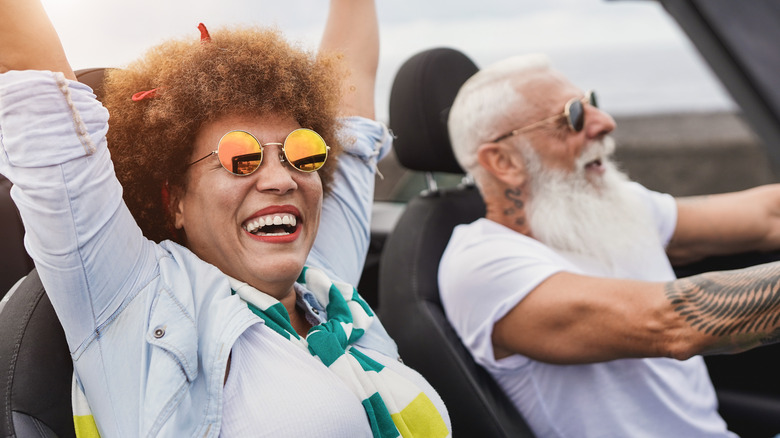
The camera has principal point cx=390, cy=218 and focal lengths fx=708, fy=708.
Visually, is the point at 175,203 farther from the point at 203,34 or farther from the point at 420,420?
the point at 420,420

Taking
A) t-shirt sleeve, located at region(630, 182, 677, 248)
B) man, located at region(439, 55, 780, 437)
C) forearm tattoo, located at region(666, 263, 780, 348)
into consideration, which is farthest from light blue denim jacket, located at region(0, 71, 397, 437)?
t-shirt sleeve, located at region(630, 182, 677, 248)

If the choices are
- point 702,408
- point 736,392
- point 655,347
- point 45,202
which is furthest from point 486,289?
point 45,202

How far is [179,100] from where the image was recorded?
133 centimetres

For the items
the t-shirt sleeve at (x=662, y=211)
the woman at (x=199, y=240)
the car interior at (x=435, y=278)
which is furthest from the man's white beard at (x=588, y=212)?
the woman at (x=199, y=240)

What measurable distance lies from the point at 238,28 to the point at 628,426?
1.42 meters

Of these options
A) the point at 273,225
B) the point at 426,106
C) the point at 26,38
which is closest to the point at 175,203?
the point at 273,225

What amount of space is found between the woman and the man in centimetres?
52

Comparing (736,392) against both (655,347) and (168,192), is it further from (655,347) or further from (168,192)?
(168,192)

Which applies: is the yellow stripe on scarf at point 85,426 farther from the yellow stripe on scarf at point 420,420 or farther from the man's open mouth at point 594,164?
the man's open mouth at point 594,164

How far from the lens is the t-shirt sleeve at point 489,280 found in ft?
6.36

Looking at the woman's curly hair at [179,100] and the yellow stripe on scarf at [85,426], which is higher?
the woman's curly hair at [179,100]

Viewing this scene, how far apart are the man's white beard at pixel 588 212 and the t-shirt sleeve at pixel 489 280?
11 centimetres

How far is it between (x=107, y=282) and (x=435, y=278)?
1.18 metres

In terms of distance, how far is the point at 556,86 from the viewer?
2258 millimetres
